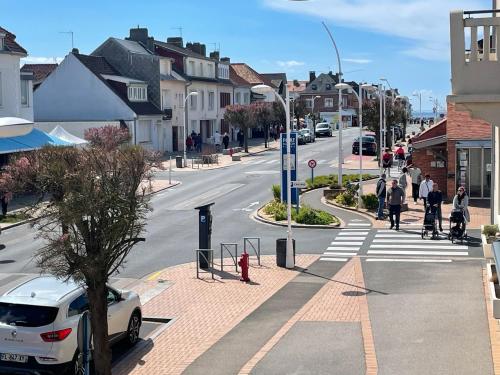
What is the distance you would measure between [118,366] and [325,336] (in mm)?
3584

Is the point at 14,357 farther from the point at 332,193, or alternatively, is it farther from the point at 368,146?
the point at 368,146

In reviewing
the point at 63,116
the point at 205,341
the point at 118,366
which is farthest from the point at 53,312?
the point at 63,116

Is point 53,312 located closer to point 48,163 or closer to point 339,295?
point 48,163

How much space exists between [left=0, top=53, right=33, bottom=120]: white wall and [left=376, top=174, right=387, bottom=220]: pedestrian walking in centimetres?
2096

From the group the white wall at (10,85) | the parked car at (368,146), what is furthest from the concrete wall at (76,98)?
the parked car at (368,146)

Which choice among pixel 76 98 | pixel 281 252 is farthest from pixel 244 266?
pixel 76 98

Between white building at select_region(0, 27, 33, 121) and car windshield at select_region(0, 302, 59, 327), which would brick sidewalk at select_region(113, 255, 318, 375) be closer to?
car windshield at select_region(0, 302, 59, 327)

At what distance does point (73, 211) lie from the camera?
1020cm

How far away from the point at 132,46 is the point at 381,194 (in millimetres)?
42734

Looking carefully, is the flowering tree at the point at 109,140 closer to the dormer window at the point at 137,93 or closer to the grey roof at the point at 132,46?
the dormer window at the point at 137,93

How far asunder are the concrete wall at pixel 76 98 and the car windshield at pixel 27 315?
4565cm

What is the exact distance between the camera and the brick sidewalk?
521 inches

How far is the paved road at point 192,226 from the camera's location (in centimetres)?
2281

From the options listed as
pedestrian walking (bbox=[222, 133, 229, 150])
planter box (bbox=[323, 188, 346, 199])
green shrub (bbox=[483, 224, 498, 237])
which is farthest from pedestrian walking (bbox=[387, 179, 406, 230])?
pedestrian walking (bbox=[222, 133, 229, 150])
